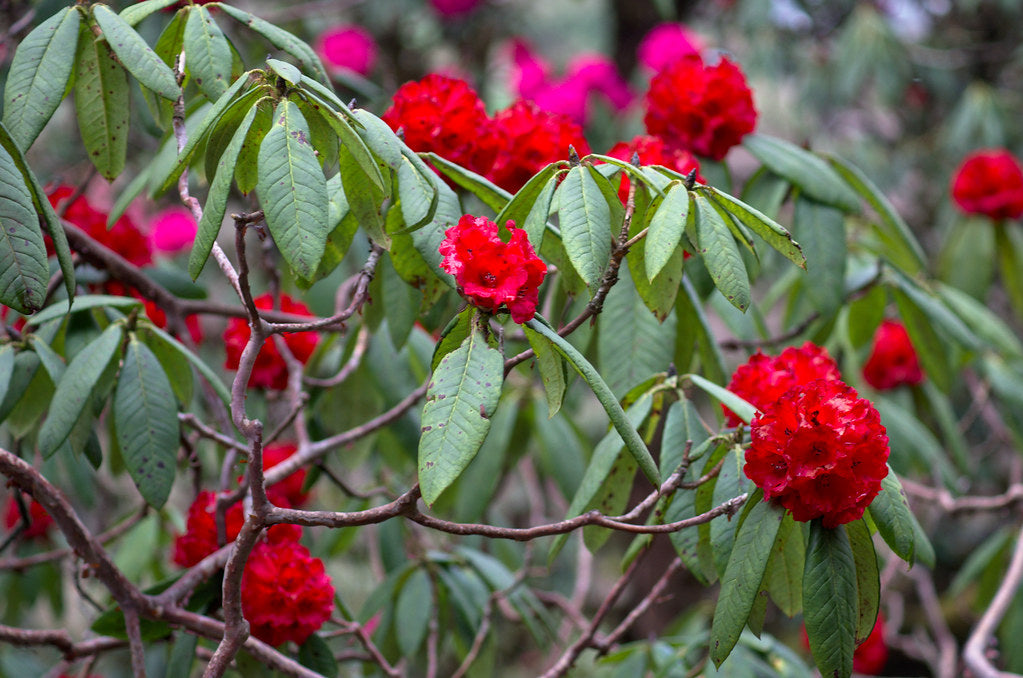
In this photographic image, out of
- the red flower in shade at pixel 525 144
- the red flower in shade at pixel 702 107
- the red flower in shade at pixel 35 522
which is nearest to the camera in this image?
the red flower in shade at pixel 525 144

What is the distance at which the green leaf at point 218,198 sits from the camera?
76 cm

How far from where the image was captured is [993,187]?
2.26m

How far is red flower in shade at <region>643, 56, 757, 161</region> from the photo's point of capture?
136 cm

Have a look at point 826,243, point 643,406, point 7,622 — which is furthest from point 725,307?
point 7,622

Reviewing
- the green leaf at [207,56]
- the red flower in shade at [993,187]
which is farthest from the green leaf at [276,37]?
the red flower in shade at [993,187]

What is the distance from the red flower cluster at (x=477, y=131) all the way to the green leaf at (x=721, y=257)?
1.16ft

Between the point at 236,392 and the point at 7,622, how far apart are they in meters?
1.39

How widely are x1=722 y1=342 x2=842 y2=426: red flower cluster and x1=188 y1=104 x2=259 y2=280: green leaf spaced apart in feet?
1.98

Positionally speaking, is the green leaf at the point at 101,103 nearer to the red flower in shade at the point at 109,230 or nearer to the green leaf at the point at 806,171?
the red flower in shade at the point at 109,230

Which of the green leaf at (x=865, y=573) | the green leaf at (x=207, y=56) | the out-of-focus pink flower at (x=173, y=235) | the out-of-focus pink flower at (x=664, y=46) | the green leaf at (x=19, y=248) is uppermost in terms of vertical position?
the green leaf at (x=207, y=56)

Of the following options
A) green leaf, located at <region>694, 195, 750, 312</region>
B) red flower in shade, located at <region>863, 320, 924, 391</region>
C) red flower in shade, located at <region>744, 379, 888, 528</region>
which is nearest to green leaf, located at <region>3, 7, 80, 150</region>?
green leaf, located at <region>694, 195, 750, 312</region>

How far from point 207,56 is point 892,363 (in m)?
1.62

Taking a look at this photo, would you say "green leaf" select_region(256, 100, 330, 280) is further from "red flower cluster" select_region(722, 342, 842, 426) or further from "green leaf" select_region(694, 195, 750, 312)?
"red flower cluster" select_region(722, 342, 842, 426)

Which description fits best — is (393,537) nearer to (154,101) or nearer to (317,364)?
(317,364)
